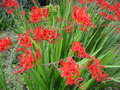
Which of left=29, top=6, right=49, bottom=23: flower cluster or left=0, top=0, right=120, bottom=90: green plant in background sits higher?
left=29, top=6, right=49, bottom=23: flower cluster

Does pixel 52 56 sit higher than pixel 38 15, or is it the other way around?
pixel 38 15

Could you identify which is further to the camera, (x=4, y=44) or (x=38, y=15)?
(x=38, y=15)

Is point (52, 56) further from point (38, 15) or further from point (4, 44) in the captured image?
point (4, 44)

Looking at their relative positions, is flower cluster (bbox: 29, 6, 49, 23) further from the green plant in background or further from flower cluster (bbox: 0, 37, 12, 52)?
flower cluster (bbox: 0, 37, 12, 52)

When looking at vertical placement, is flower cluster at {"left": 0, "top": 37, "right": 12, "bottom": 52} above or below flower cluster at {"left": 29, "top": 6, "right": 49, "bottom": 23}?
below

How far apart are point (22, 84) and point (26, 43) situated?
1.20 m

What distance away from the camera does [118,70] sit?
191cm

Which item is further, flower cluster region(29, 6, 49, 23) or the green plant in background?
flower cluster region(29, 6, 49, 23)

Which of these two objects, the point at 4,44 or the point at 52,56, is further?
the point at 52,56

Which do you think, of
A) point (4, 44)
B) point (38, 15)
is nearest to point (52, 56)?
point (38, 15)

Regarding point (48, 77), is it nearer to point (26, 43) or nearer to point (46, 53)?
point (46, 53)

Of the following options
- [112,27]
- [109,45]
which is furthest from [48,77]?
[112,27]

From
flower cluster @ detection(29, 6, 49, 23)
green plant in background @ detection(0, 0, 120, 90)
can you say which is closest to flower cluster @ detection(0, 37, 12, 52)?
green plant in background @ detection(0, 0, 120, 90)

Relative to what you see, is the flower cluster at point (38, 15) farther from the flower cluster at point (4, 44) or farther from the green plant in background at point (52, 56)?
the flower cluster at point (4, 44)
